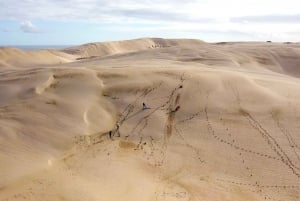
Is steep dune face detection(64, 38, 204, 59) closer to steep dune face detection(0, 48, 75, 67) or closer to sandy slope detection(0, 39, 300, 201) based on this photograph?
steep dune face detection(0, 48, 75, 67)

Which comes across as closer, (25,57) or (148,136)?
(148,136)

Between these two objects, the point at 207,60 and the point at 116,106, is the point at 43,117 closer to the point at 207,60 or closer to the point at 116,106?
the point at 116,106

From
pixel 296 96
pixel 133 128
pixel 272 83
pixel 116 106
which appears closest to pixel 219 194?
pixel 133 128

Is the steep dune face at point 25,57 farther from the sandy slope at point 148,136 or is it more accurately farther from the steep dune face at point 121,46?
the sandy slope at point 148,136

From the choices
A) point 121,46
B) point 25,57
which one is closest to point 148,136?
point 25,57

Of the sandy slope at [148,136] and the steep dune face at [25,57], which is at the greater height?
the sandy slope at [148,136]

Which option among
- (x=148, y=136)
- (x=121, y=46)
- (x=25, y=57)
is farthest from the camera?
(x=121, y=46)

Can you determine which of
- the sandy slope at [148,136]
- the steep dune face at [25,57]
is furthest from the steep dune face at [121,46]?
the sandy slope at [148,136]

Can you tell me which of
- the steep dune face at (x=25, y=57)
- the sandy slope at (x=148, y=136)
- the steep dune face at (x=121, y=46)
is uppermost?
the sandy slope at (x=148, y=136)

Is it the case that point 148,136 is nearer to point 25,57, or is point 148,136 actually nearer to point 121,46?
point 25,57
